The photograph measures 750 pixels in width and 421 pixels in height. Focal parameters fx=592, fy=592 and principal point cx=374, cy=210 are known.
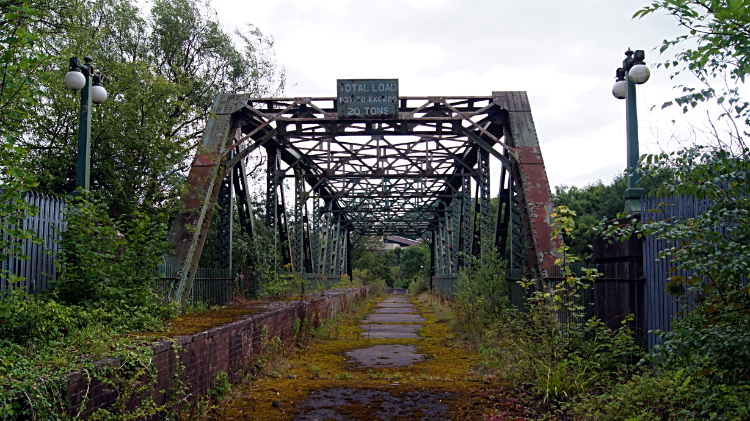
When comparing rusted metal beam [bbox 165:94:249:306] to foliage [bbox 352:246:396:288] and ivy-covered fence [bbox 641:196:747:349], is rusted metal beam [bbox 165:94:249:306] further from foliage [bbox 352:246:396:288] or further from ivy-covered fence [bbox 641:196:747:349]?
foliage [bbox 352:246:396:288]

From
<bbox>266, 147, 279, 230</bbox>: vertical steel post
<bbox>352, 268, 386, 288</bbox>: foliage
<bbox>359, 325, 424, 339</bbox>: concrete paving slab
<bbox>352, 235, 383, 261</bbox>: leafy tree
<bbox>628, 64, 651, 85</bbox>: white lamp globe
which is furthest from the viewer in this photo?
<bbox>352, 235, 383, 261</bbox>: leafy tree

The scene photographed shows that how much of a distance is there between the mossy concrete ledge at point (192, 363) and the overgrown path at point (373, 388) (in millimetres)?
371

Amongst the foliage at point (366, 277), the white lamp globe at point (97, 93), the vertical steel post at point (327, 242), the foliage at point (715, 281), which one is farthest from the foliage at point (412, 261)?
the foliage at point (715, 281)

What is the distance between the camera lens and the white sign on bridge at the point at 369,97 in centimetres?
1275

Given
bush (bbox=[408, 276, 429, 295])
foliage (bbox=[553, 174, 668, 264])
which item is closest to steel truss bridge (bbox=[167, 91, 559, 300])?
foliage (bbox=[553, 174, 668, 264])

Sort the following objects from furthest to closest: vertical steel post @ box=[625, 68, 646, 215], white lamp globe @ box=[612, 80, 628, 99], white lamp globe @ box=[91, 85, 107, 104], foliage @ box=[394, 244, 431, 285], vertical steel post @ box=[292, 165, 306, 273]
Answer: foliage @ box=[394, 244, 431, 285]
vertical steel post @ box=[292, 165, 306, 273]
white lamp globe @ box=[91, 85, 107, 104]
white lamp globe @ box=[612, 80, 628, 99]
vertical steel post @ box=[625, 68, 646, 215]

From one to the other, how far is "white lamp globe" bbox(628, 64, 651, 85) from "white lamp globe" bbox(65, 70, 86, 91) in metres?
7.28

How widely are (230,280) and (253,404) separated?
7189mm

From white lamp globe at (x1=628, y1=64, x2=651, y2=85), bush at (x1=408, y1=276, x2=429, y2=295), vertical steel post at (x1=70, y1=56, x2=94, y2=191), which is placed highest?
white lamp globe at (x1=628, y1=64, x2=651, y2=85)

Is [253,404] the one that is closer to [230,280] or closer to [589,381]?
[589,381]

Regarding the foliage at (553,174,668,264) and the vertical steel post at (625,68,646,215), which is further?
the foliage at (553,174,668,264)

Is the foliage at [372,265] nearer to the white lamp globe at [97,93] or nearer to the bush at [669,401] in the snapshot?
the white lamp globe at [97,93]

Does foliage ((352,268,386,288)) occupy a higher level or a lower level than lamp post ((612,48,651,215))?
lower

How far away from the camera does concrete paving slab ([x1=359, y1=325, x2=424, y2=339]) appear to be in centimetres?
1386
